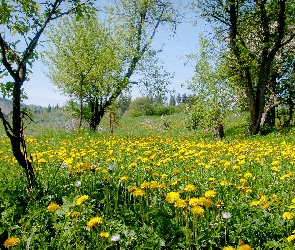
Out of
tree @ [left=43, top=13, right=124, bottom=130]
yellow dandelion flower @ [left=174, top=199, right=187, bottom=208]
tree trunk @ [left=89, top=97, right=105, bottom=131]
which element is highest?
tree @ [left=43, top=13, right=124, bottom=130]

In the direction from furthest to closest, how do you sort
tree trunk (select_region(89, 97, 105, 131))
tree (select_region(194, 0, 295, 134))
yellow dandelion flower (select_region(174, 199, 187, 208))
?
tree trunk (select_region(89, 97, 105, 131)), tree (select_region(194, 0, 295, 134)), yellow dandelion flower (select_region(174, 199, 187, 208))

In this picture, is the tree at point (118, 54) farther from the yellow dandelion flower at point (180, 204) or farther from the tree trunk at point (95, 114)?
the yellow dandelion flower at point (180, 204)

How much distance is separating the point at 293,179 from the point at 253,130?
10665 mm

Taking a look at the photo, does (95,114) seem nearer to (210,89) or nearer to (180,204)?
(210,89)

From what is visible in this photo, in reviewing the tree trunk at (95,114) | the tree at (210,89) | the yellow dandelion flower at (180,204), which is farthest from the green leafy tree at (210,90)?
the yellow dandelion flower at (180,204)

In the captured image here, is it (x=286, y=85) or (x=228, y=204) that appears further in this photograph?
(x=286, y=85)

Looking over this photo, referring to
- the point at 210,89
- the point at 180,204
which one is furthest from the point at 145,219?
the point at 210,89

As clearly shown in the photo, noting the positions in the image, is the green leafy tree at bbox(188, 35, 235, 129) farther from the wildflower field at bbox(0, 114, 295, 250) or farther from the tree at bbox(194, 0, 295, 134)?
the wildflower field at bbox(0, 114, 295, 250)

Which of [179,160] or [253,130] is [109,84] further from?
[179,160]

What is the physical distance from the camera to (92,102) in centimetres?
2003

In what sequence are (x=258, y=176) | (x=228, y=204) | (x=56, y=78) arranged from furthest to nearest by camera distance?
(x=56, y=78), (x=258, y=176), (x=228, y=204)

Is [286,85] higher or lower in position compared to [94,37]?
lower

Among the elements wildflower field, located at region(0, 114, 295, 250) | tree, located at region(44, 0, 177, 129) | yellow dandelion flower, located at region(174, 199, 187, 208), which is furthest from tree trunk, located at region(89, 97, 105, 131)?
yellow dandelion flower, located at region(174, 199, 187, 208)

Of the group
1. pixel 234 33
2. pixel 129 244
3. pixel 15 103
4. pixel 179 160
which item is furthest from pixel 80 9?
pixel 234 33
